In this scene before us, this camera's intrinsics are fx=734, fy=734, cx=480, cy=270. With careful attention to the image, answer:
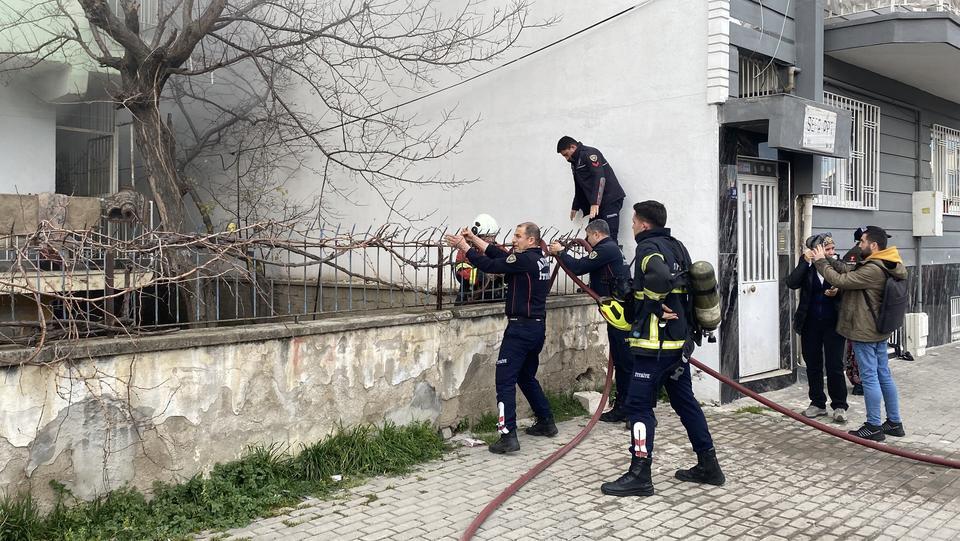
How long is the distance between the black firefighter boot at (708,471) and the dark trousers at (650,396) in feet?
0.19

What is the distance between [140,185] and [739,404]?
10808mm

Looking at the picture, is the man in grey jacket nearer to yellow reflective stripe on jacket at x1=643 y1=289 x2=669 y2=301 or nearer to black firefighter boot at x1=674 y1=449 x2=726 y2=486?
black firefighter boot at x1=674 y1=449 x2=726 y2=486

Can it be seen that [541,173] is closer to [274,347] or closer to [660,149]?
[660,149]

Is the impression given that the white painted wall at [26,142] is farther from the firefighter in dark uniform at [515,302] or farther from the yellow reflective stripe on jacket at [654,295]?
the yellow reflective stripe on jacket at [654,295]

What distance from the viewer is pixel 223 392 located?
197 inches

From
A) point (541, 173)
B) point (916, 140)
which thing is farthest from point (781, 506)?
point (916, 140)

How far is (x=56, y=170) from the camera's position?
11.5m

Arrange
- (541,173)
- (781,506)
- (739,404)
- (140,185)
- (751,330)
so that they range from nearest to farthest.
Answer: (781,506), (739,404), (751,330), (541,173), (140,185)

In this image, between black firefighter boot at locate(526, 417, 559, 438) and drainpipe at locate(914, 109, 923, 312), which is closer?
black firefighter boot at locate(526, 417, 559, 438)

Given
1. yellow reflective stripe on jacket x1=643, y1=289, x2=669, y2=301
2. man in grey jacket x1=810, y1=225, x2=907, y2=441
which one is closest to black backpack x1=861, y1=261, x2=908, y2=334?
man in grey jacket x1=810, y1=225, x2=907, y2=441

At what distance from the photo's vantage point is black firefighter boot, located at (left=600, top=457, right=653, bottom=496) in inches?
202

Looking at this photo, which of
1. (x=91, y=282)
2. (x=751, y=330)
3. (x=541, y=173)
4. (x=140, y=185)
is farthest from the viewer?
(x=140, y=185)

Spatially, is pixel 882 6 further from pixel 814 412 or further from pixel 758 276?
pixel 814 412

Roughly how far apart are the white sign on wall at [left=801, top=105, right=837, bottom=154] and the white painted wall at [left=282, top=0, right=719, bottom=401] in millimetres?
964
